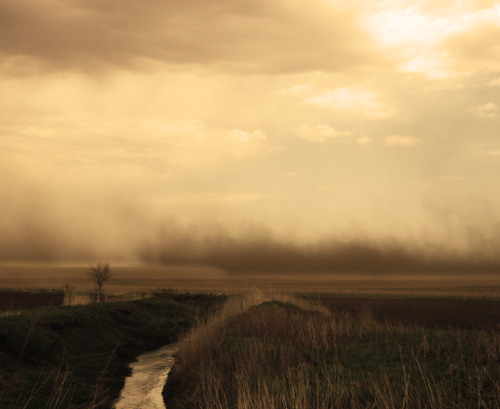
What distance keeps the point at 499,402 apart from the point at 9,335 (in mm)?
19686

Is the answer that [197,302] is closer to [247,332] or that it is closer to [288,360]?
[247,332]

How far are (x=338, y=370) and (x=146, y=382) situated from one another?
1118cm

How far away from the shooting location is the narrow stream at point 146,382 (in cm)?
1839

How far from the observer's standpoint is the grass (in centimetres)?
1080

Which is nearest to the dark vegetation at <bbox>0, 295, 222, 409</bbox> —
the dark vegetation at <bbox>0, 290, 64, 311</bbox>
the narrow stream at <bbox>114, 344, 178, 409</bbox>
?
the narrow stream at <bbox>114, 344, 178, 409</bbox>

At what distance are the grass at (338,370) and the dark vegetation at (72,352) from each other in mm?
3251

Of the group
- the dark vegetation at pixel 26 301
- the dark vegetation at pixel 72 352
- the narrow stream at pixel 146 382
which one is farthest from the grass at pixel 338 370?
the dark vegetation at pixel 26 301

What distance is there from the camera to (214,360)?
20.2m

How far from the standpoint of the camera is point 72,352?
2459cm

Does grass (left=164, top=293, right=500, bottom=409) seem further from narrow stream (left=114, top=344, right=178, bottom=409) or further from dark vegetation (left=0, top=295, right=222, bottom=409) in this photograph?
dark vegetation (left=0, top=295, right=222, bottom=409)

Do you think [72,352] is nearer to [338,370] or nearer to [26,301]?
[338,370]

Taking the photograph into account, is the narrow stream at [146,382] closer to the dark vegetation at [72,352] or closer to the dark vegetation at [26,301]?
the dark vegetation at [72,352]

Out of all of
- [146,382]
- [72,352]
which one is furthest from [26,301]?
[146,382]

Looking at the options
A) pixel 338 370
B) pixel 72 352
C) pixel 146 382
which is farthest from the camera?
pixel 72 352
